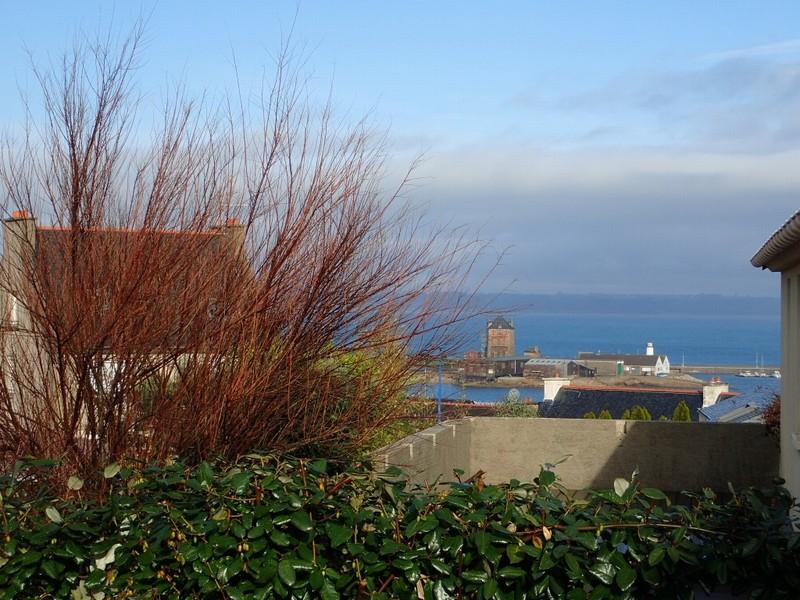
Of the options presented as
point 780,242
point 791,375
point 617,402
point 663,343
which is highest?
point 780,242

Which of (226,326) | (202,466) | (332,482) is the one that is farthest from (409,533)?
(226,326)

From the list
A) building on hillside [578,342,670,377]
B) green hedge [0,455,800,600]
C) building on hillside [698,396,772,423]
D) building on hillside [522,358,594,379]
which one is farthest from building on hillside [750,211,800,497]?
building on hillside [578,342,670,377]

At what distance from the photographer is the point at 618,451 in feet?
39.5

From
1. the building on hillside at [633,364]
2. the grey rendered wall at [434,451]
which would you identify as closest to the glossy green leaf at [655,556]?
the grey rendered wall at [434,451]

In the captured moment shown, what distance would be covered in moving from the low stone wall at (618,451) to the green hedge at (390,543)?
25.7ft

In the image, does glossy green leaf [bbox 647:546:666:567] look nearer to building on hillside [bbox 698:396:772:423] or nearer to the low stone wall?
the low stone wall

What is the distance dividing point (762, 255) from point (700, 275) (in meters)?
65.3

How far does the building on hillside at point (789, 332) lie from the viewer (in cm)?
671

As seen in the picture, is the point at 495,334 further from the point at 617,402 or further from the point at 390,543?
the point at 390,543

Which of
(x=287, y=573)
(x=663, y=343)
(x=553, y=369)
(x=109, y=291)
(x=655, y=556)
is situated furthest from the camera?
(x=663, y=343)

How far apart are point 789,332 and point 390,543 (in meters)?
6.93

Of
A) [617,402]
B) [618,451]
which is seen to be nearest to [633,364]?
[617,402]

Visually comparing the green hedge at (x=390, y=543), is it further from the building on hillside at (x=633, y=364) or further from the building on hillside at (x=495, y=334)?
the building on hillside at (x=633, y=364)

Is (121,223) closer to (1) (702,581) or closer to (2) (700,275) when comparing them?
(1) (702,581)
